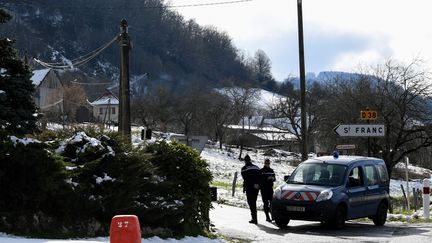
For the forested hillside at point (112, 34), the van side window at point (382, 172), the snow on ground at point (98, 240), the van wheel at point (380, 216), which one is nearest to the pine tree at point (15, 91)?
the snow on ground at point (98, 240)

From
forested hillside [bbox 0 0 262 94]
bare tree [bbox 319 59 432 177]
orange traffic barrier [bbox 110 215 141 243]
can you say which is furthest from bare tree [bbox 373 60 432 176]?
forested hillside [bbox 0 0 262 94]

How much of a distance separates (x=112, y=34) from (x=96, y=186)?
167933 millimetres

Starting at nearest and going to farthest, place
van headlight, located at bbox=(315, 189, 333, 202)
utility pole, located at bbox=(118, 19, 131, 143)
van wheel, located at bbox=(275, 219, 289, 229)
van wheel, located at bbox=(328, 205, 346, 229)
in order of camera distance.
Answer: van headlight, located at bbox=(315, 189, 333, 202)
van wheel, located at bbox=(328, 205, 346, 229)
van wheel, located at bbox=(275, 219, 289, 229)
utility pole, located at bbox=(118, 19, 131, 143)

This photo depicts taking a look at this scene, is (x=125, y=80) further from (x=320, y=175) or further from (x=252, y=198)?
(x=320, y=175)

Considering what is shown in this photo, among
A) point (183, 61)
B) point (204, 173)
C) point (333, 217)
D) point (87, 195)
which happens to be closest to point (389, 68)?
point (333, 217)

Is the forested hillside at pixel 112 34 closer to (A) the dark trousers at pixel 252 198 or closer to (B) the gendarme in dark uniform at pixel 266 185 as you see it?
(B) the gendarme in dark uniform at pixel 266 185

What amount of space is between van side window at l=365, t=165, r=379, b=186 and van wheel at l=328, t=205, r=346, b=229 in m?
1.51

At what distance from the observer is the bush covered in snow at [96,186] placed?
9633 mm

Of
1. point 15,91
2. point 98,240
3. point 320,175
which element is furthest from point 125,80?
point 98,240

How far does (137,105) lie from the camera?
9719cm

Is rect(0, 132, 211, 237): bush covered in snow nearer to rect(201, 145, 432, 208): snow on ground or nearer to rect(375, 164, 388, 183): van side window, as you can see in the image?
rect(375, 164, 388, 183): van side window

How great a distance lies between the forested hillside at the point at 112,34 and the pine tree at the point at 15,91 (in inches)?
5726

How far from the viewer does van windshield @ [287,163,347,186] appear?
54.7 ft

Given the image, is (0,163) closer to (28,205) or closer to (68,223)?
(28,205)
